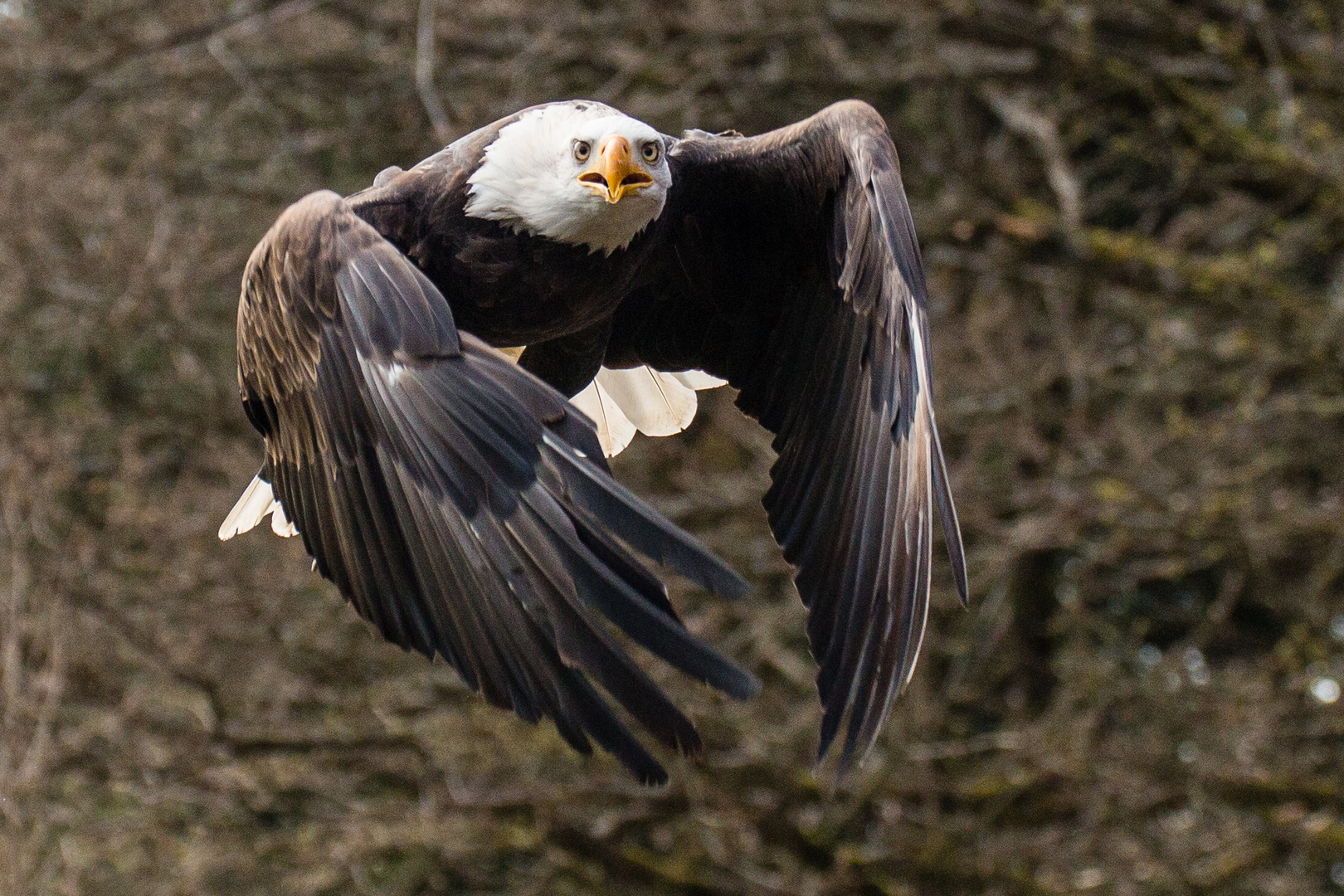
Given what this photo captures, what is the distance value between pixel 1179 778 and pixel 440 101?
160 inches

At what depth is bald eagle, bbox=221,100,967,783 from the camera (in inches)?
98.3

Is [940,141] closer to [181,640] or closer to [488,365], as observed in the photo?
[181,640]

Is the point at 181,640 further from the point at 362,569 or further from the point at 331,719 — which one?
the point at 362,569

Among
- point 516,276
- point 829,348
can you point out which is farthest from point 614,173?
point 829,348

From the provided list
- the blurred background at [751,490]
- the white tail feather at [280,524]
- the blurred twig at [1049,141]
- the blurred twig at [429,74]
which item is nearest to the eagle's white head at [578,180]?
Answer: the white tail feather at [280,524]

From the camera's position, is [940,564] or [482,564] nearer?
[482,564]

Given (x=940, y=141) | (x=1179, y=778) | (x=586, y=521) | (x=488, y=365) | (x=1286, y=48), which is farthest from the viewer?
(x=940, y=141)

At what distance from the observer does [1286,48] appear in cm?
737

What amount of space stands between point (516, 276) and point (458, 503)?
85 cm

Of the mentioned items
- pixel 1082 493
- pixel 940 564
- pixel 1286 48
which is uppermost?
pixel 1286 48

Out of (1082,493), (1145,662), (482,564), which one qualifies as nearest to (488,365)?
(482,564)

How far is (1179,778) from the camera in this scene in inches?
273

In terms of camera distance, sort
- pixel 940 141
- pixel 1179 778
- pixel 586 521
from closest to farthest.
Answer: pixel 586 521, pixel 1179 778, pixel 940 141

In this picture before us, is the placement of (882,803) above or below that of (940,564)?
below
